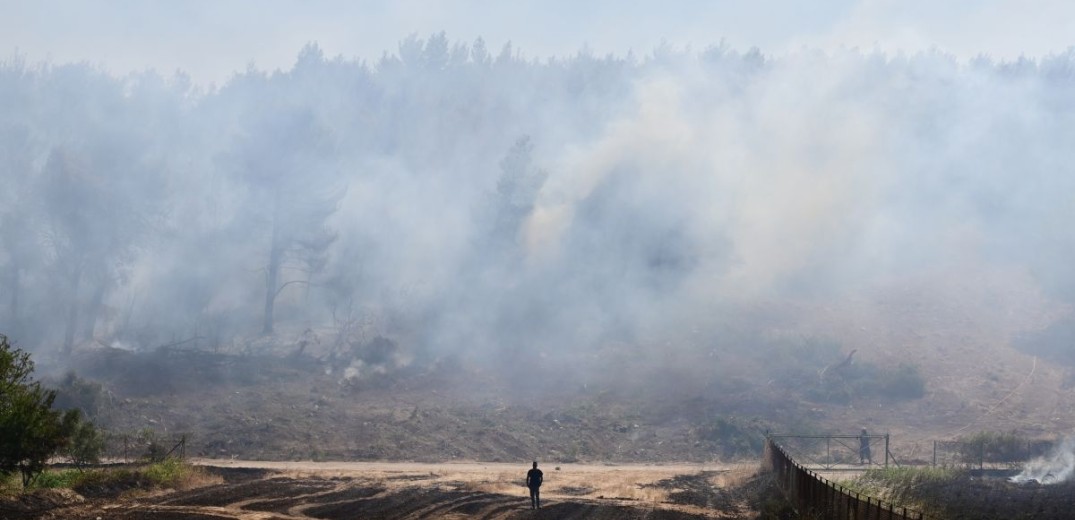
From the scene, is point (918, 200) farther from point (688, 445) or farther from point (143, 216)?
point (143, 216)

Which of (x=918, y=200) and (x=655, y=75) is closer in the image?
(x=918, y=200)

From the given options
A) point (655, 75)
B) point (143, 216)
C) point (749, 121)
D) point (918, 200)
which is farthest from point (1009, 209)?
point (143, 216)

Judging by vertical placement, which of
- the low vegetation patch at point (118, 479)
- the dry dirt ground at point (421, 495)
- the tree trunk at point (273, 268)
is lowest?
the dry dirt ground at point (421, 495)

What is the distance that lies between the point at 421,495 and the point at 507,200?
121ft

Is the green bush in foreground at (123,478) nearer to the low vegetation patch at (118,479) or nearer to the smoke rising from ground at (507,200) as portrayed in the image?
the low vegetation patch at (118,479)

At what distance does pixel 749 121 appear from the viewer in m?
79.1

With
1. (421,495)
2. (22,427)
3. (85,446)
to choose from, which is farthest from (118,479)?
(421,495)

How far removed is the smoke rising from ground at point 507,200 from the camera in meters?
59.0

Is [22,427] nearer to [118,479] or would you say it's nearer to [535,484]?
[118,479]

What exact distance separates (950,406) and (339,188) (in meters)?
37.4

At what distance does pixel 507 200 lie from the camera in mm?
62625

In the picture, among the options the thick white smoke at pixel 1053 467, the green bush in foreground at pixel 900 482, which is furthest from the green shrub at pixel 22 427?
the thick white smoke at pixel 1053 467

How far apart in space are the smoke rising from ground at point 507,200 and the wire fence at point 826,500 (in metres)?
33.0

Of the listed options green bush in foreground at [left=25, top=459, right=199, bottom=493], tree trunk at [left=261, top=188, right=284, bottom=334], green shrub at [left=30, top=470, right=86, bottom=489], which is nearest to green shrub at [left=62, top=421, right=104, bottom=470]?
green bush in foreground at [left=25, top=459, right=199, bottom=493]
